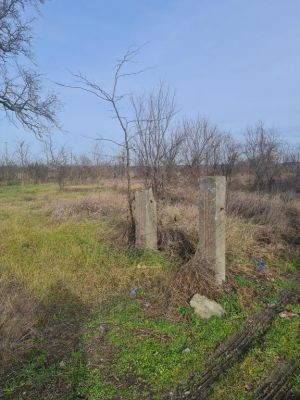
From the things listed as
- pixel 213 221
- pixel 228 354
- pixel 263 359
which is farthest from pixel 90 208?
pixel 263 359

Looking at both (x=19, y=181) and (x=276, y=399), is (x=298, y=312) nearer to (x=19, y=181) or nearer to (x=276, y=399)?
(x=276, y=399)

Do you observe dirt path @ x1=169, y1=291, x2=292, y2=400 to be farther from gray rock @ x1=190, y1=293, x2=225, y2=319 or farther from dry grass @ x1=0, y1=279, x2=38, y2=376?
dry grass @ x1=0, y1=279, x2=38, y2=376

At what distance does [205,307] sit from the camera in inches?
180

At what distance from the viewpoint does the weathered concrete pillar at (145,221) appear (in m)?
6.57

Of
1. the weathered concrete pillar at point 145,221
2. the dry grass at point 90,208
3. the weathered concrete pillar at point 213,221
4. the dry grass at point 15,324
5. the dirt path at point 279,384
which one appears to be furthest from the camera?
the dry grass at point 90,208

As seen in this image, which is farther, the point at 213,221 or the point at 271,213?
the point at 271,213

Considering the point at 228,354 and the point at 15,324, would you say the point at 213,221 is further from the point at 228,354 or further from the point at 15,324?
the point at 15,324

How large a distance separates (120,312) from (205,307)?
3.34 ft

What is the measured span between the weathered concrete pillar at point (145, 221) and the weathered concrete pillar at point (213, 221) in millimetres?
1453

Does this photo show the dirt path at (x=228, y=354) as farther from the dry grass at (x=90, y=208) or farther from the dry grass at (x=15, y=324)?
the dry grass at (x=90, y=208)

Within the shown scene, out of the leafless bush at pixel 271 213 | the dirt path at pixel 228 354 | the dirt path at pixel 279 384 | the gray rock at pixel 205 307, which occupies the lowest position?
the dirt path at pixel 228 354

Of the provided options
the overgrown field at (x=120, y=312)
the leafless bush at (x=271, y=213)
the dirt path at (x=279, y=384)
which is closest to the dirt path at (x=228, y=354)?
the overgrown field at (x=120, y=312)

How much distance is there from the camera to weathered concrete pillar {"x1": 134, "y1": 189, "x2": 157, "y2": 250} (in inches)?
259

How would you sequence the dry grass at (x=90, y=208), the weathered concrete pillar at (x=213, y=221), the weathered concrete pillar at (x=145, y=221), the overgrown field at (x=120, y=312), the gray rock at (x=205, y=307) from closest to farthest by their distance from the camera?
the overgrown field at (x=120, y=312)
the gray rock at (x=205, y=307)
the weathered concrete pillar at (x=213, y=221)
the weathered concrete pillar at (x=145, y=221)
the dry grass at (x=90, y=208)
